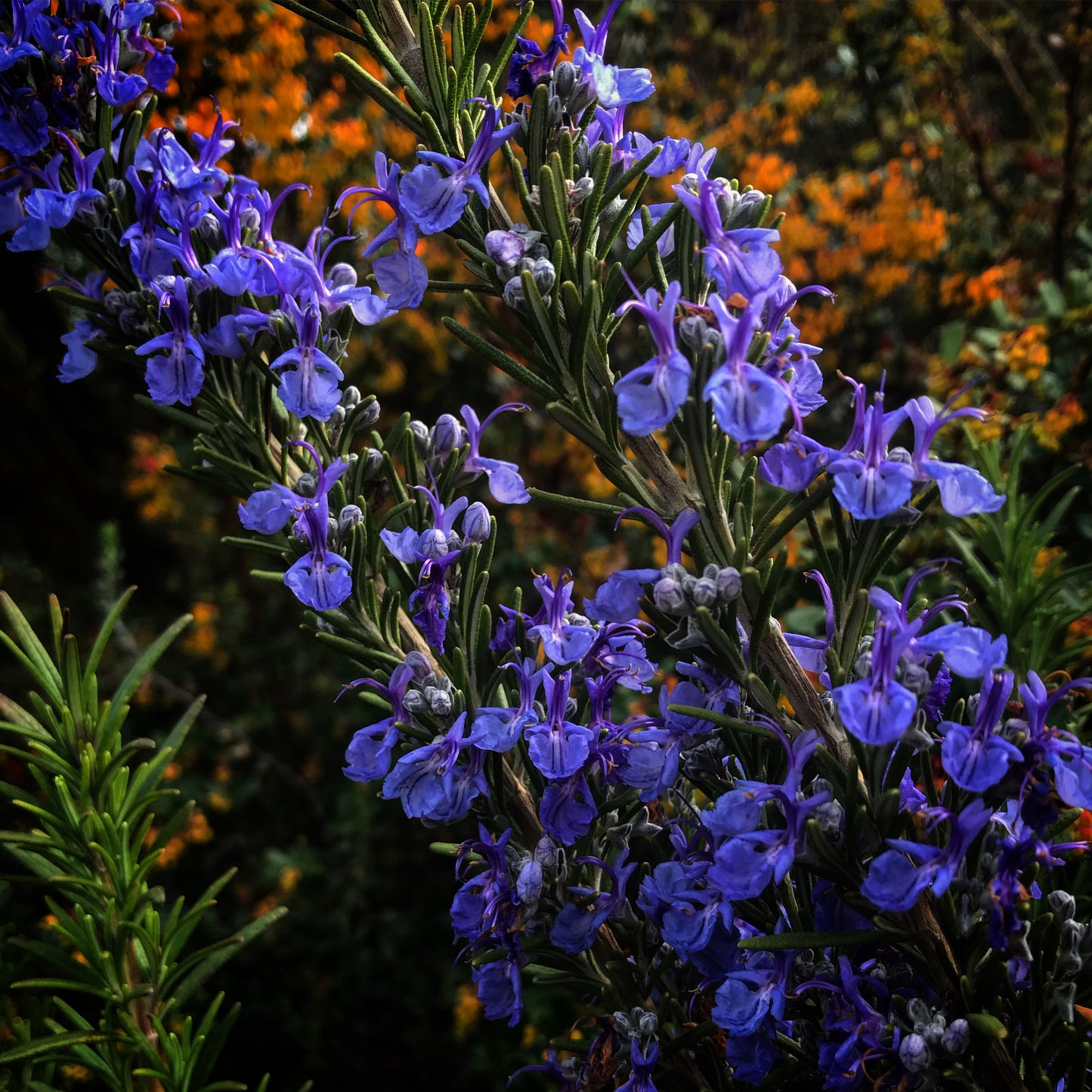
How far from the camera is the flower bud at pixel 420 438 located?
0.87 meters

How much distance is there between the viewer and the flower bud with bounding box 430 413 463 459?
2.82ft

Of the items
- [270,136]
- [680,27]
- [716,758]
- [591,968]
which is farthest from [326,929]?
[680,27]

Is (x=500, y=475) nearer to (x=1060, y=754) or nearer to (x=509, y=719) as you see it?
(x=509, y=719)

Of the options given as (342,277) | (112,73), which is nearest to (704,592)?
(342,277)

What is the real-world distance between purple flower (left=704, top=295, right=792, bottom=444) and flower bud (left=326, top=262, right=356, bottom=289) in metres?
0.47

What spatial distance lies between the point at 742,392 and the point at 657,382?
57 mm

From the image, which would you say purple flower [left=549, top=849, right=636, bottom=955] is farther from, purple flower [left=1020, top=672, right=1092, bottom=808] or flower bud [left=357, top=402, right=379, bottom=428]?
flower bud [left=357, top=402, right=379, bottom=428]

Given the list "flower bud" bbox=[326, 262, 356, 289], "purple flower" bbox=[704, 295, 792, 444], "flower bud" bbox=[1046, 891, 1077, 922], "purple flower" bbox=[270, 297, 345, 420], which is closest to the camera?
"purple flower" bbox=[704, 295, 792, 444]

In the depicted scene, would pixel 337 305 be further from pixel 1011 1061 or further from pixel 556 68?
pixel 1011 1061

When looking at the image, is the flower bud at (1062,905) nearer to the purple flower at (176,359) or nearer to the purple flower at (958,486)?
the purple flower at (958,486)

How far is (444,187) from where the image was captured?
0.69 m

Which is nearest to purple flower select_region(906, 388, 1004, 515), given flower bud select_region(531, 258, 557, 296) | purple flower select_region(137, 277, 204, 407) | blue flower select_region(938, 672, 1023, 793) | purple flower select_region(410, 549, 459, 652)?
blue flower select_region(938, 672, 1023, 793)

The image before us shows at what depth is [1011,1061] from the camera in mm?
663

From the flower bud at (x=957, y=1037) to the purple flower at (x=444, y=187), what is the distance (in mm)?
700
